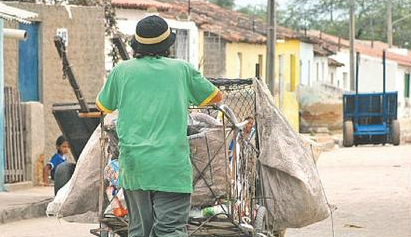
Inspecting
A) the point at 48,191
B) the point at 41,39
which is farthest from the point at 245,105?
the point at 41,39

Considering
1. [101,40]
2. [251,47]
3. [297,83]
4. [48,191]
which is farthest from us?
[297,83]

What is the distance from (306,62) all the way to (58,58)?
28960 millimetres

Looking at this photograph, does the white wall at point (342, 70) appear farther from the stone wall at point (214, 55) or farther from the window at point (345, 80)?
the stone wall at point (214, 55)

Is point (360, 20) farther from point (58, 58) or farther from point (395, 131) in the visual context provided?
point (58, 58)

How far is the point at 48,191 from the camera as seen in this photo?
54.9 feet

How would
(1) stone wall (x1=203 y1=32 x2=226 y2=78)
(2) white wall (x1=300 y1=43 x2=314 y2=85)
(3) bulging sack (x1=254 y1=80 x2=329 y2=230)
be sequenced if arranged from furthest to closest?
1. (2) white wall (x1=300 y1=43 x2=314 y2=85)
2. (1) stone wall (x1=203 y1=32 x2=226 y2=78)
3. (3) bulging sack (x1=254 y1=80 x2=329 y2=230)

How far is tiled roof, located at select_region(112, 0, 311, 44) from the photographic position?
33281mm

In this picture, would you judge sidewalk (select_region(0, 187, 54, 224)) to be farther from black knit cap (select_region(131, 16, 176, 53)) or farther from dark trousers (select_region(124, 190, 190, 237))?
black knit cap (select_region(131, 16, 176, 53))

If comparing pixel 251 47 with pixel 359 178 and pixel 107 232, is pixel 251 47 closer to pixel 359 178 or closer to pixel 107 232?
pixel 359 178

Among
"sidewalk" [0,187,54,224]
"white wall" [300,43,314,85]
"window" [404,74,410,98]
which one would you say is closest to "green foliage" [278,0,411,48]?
"window" [404,74,410,98]

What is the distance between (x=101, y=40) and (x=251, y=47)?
774 inches

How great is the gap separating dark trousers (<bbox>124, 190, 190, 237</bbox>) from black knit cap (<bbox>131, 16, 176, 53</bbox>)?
86 cm

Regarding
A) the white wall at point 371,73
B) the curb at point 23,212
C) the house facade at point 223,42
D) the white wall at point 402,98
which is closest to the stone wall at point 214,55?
the house facade at point 223,42

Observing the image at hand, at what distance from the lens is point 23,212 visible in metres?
13.8
